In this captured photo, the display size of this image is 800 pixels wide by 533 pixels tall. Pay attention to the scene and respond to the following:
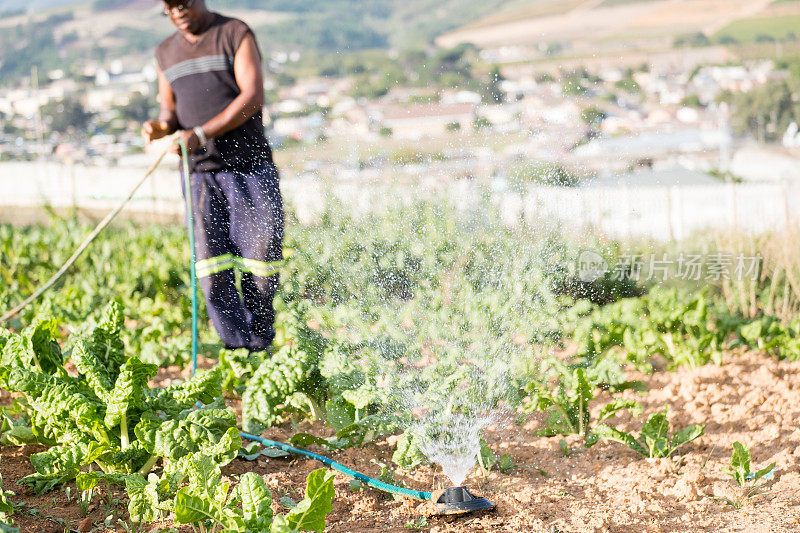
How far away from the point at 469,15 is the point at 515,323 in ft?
191

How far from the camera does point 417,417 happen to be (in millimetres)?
2787

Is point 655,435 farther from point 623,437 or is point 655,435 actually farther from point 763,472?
point 763,472

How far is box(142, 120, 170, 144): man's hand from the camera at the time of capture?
3.61m

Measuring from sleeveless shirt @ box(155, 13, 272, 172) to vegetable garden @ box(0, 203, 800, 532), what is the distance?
0.78m

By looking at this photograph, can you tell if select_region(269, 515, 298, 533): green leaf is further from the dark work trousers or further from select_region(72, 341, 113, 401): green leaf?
the dark work trousers

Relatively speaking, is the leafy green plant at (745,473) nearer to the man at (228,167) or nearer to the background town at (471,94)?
the background town at (471,94)

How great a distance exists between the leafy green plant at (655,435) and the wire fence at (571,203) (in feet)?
6.08

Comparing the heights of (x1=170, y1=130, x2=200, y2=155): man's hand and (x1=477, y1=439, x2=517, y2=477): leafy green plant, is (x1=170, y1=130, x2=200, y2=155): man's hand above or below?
above

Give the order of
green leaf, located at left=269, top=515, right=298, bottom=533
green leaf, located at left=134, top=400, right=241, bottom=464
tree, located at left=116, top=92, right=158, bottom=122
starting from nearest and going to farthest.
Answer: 1. green leaf, located at left=269, top=515, right=298, bottom=533
2. green leaf, located at left=134, top=400, right=241, bottom=464
3. tree, located at left=116, top=92, right=158, bottom=122

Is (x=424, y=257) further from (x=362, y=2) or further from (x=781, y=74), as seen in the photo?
(x=362, y=2)

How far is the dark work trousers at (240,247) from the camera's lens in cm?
361

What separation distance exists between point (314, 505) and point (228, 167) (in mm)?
2194

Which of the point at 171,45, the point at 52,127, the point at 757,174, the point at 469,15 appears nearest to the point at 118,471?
the point at 171,45
